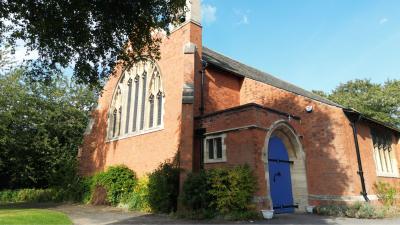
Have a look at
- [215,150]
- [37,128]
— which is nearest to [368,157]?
[215,150]

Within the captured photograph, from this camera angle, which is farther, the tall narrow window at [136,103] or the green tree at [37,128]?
the green tree at [37,128]

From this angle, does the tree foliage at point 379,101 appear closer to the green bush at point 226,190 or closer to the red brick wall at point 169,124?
the red brick wall at point 169,124

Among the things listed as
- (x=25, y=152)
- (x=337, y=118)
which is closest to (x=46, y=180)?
(x=25, y=152)

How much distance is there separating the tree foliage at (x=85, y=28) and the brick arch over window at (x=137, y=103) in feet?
16.8

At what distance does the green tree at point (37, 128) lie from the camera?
24938mm

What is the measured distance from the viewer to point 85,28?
9086 mm

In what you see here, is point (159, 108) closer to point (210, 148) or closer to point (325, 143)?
point (210, 148)

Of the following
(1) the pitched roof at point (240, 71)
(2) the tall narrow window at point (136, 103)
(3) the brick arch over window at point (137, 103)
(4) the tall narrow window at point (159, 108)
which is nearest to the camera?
(1) the pitched roof at point (240, 71)

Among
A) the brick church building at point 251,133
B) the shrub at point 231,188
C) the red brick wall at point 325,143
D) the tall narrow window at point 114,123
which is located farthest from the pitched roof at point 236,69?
the tall narrow window at point 114,123

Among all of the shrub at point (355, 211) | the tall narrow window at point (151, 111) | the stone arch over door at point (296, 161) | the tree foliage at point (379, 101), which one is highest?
the tree foliage at point (379, 101)

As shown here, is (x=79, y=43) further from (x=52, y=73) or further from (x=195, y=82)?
(x=195, y=82)

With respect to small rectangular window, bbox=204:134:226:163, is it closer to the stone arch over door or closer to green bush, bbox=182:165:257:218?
green bush, bbox=182:165:257:218

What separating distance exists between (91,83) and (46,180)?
23.7 meters

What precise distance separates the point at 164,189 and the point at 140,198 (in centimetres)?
235
